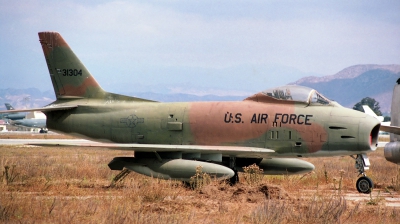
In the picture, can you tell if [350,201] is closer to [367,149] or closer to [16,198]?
[367,149]

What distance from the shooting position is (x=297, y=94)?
14.4 meters

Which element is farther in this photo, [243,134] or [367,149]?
[243,134]

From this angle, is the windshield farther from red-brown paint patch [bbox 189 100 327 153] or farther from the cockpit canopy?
red-brown paint patch [bbox 189 100 327 153]

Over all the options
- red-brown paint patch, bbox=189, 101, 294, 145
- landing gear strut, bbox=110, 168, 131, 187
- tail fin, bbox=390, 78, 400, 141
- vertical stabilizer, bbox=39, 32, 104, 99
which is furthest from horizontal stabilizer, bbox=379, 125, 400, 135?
vertical stabilizer, bbox=39, 32, 104, 99

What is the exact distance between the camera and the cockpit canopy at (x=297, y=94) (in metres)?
14.2

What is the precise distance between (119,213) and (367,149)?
23.3ft

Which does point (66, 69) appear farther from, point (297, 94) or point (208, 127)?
point (297, 94)

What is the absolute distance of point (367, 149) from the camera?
13.4 meters

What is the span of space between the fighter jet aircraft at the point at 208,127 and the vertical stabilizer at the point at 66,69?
0.10 ft

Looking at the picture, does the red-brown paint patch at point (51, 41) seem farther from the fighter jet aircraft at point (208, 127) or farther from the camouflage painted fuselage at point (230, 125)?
the camouflage painted fuselage at point (230, 125)

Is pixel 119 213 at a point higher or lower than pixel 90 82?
lower

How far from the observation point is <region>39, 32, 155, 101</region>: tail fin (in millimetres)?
16562

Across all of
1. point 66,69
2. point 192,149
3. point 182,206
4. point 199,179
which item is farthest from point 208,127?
point 66,69

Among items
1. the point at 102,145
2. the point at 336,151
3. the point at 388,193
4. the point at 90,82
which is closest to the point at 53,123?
the point at 90,82
